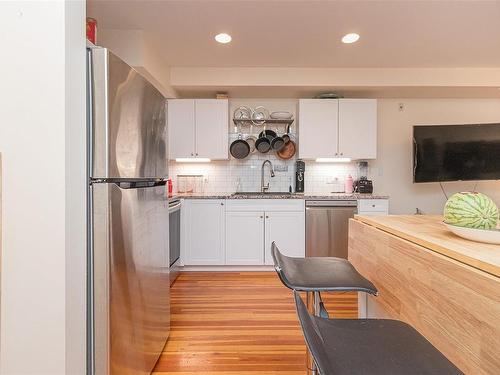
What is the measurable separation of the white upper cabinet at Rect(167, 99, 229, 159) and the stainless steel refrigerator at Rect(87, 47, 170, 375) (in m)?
2.03

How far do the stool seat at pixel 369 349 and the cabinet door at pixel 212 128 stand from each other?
3.04 metres

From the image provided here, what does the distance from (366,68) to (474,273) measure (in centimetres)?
332

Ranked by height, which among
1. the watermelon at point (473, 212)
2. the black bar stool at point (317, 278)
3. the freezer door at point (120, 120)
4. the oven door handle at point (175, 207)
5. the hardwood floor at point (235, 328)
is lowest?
the hardwood floor at point (235, 328)

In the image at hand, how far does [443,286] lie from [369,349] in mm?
320

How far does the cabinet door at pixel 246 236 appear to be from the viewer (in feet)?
11.4

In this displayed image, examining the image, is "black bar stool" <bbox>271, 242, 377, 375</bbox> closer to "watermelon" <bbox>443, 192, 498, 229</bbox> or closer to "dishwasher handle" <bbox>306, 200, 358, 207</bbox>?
"watermelon" <bbox>443, 192, 498, 229</bbox>

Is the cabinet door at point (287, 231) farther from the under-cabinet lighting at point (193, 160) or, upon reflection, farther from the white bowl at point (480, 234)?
the white bowl at point (480, 234)

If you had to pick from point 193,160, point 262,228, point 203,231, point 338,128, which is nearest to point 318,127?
point 338,128

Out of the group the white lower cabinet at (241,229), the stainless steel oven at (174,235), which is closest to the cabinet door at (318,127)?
the white lower cabinet at (241,229)

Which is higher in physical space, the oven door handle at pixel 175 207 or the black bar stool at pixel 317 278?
the oven door handle at pixel 175 207

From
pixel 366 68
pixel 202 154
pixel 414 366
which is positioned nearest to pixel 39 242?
pixel 414 366

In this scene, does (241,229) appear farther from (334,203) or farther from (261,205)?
(334,203)

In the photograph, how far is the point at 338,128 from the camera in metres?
3.71

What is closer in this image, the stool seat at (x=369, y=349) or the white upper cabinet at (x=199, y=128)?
the stool seat at (x=369, y=349)
